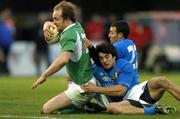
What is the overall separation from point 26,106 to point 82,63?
2340 millimetres

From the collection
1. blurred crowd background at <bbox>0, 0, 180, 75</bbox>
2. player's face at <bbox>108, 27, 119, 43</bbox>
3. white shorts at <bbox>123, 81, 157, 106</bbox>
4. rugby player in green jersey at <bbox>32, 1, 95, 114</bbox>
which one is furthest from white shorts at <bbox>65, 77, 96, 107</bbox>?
blurred crowd background at <bbox>0, 0, 180, 75</bbox>

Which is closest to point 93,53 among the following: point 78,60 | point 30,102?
point 78,60

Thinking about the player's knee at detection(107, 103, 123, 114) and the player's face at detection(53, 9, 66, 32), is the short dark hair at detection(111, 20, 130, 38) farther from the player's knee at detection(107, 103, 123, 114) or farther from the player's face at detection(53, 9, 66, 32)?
the player's knee at detection(107, 103, 123, 114)

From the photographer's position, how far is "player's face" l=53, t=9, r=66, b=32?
14.7 meters

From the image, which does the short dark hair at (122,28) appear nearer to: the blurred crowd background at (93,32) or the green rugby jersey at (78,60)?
the green rugby jersey at (78,60)

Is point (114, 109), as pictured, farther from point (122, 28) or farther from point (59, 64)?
point (122, 28)

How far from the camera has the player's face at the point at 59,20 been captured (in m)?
14.7

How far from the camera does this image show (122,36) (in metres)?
15.8

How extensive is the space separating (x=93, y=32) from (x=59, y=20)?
21.0 meters

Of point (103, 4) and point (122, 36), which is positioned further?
point (103, 4)

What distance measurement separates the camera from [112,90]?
14750 millimetres

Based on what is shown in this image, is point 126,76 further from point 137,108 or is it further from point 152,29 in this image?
point 152,29

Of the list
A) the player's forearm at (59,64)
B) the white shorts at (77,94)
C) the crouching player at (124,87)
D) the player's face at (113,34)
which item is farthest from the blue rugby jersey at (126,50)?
the player's forearm at (59,64)

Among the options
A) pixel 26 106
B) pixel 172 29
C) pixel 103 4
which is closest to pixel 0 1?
pixel 103 4
